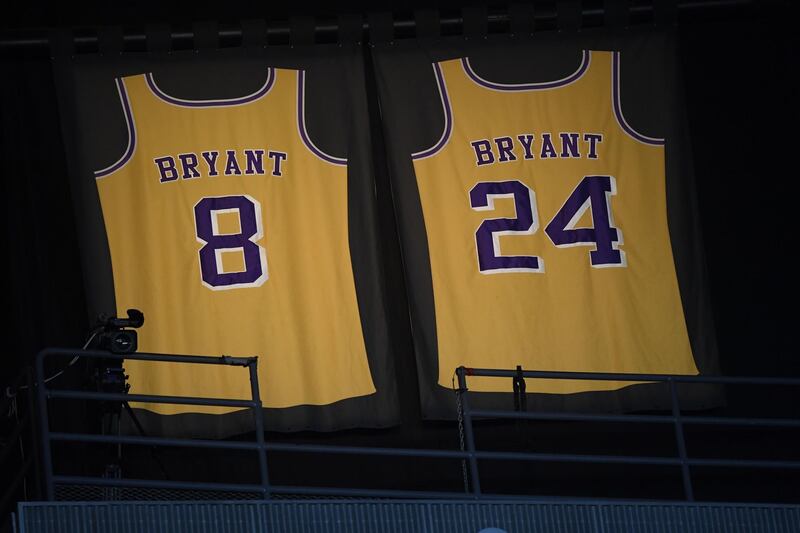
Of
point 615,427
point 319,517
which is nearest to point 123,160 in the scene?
point 319,517

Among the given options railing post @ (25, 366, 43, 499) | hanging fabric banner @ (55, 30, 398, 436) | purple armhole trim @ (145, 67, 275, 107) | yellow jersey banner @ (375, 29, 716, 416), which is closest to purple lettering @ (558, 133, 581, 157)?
yellow jersey banner @ (375, 29, 716, 416)

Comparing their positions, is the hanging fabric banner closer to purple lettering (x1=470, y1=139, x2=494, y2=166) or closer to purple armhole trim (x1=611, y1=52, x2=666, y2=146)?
purple lettering (x1=470, y1=139, x2=494, y2=166)

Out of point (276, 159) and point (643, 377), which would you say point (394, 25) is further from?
point (643, 377)

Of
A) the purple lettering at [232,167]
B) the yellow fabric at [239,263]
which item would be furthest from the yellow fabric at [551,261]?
the purple lettering at [232,167]

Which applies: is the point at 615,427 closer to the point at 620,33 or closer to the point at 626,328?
the point at 626,328

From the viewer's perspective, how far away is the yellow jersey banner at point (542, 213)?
6.30m

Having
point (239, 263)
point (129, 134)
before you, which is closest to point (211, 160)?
point (129, 134)

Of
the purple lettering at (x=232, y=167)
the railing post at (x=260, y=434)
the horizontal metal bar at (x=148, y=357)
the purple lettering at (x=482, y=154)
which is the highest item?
the purple lettering at (x=232, y=167)

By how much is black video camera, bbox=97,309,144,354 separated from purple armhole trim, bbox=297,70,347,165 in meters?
1.44

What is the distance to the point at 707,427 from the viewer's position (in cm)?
670

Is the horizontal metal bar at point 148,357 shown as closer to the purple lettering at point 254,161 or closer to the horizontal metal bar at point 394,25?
the purple lettering at point 254,161

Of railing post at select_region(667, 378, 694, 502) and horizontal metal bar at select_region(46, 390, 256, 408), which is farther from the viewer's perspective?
railing post at select_region(667, 378, 694, 502)

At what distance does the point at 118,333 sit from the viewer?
5152 mm

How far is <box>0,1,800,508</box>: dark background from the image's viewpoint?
641 centimetres
